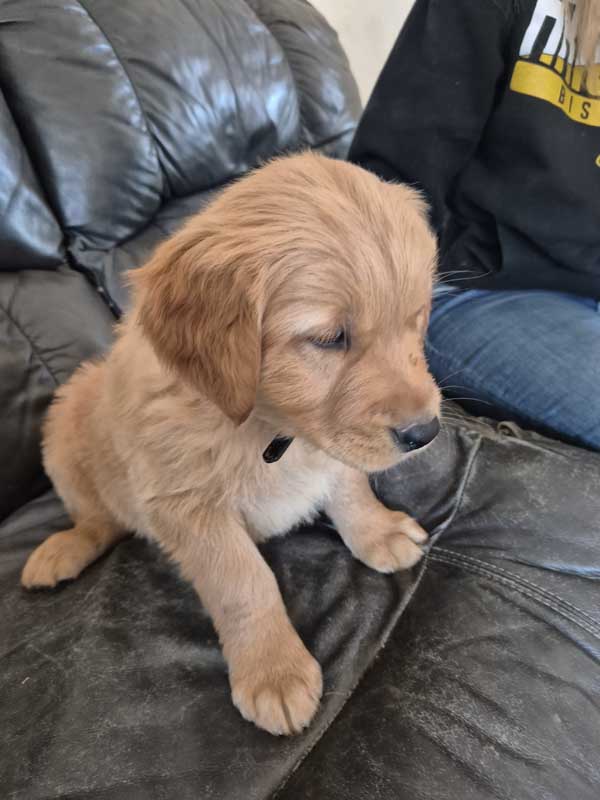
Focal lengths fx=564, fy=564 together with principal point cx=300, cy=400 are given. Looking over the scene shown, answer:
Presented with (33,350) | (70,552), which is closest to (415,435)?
(70,552)

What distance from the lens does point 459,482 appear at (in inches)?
61.1

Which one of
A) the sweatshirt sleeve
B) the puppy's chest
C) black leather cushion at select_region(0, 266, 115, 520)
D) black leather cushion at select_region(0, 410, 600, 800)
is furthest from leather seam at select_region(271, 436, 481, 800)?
black leather cushion at select_region(0, 266, 115, 520)

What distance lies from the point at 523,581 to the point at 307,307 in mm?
800

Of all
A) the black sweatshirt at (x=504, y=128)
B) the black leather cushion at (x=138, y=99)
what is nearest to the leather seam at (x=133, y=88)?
the black leather cushion at (x=138, y=99)

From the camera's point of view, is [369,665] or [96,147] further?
[96,147]

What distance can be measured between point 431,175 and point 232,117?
2.99 ft

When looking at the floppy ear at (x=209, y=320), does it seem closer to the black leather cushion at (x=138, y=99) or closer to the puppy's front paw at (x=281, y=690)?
the puppy's front paw at (x=281, y=690)

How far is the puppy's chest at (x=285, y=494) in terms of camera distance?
4.25 ft

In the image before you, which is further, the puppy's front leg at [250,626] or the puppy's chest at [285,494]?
the puppy's chest at [285,494]

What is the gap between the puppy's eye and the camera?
40.3 inches

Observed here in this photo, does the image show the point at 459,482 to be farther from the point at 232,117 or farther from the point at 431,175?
the point at 232,117

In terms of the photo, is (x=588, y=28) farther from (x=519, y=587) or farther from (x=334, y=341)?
(x=519, y=587)

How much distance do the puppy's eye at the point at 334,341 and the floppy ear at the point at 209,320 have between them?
0.11m

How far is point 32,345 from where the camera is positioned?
1807 millimetres
